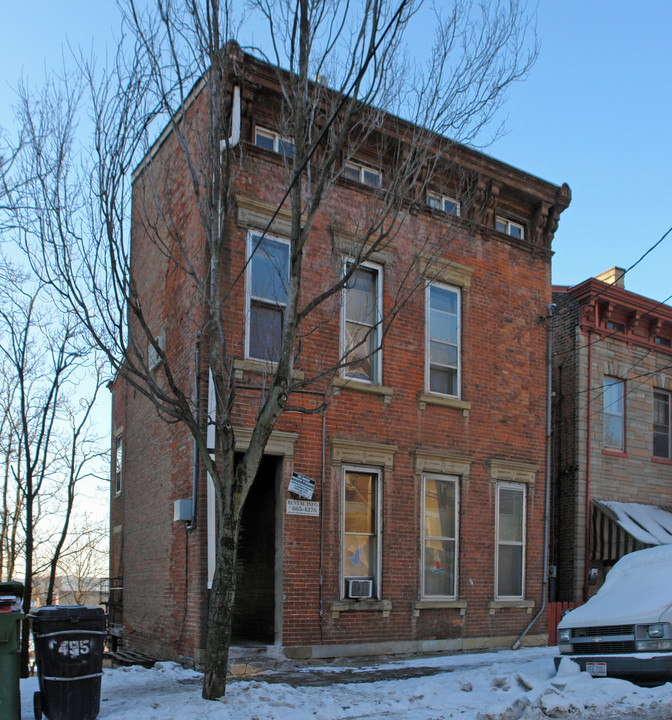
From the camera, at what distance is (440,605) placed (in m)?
13.0

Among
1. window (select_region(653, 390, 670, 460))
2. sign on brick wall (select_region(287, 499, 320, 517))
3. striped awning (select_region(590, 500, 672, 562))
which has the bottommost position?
striped awning (select_region(590, 500, 672, 562))

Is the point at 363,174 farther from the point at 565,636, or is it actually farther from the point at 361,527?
the point at 565,636

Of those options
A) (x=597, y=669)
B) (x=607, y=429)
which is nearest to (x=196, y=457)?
(x=597, y=669)

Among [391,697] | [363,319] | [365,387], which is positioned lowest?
[391,697]

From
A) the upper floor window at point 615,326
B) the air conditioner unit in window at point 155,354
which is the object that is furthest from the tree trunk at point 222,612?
the upper floor window at point 615,326

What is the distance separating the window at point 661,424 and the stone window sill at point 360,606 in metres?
9.05

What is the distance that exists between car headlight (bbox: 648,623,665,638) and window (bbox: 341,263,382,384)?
5694mm

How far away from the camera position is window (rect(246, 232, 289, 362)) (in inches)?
467

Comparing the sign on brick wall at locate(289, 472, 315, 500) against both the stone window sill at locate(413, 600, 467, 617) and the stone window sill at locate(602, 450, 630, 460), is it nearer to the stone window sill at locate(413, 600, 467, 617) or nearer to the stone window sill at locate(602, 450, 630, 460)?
the stone window sill at locate(413, 600, 467, 617)

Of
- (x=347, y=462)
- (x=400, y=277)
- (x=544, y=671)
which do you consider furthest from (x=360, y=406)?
(x=544, y=671)

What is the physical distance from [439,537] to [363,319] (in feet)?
12.8

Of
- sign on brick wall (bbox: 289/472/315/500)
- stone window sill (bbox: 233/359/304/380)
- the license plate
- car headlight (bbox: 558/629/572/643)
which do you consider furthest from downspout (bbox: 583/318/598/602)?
stone window sill (bbox: 233/359/304/380)

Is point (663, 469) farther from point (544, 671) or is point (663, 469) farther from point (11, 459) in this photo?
point (11, 459)

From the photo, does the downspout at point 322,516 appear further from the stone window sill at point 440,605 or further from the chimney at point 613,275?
the chimney at point 613,275
